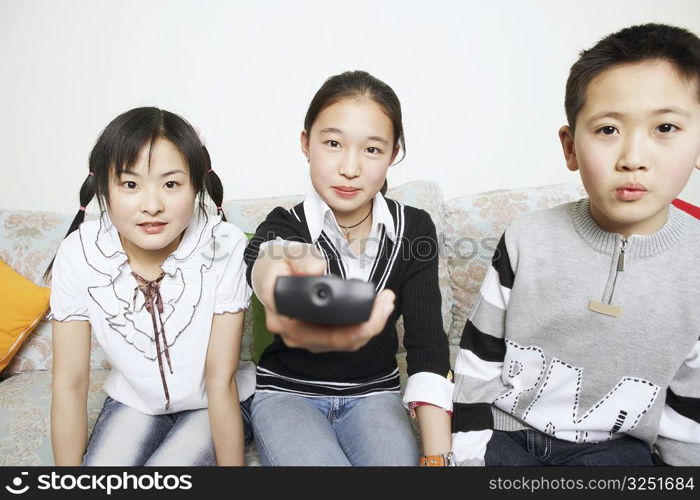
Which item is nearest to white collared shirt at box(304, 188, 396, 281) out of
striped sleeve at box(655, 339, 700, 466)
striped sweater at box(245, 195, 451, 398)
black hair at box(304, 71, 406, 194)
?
striped sweater at box(245, 195, 451, 398)

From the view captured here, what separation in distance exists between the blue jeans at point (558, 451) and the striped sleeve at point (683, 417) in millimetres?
43

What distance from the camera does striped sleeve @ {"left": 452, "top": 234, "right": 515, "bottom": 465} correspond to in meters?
0.94

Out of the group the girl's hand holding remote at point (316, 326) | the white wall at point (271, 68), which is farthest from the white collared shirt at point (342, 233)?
the white wall at point (271, 68)

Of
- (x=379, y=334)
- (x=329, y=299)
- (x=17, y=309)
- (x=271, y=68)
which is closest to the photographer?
(x=329, y=299)

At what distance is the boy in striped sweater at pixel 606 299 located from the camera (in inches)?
31.7

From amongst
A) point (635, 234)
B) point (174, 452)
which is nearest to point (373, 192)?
point (635, 234)

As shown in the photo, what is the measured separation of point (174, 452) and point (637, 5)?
2.01 m

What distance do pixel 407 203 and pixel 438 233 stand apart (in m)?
0.13

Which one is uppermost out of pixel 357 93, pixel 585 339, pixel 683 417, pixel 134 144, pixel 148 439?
pixel 357 93

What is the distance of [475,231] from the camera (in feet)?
5.24

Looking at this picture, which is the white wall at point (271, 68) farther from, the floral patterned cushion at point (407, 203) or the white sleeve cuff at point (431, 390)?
the white sleeve cuff at point (431, 390)

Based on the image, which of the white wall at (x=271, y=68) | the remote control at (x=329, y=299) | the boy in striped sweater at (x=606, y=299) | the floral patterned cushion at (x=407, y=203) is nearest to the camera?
the remote control at (x=329, y=299)

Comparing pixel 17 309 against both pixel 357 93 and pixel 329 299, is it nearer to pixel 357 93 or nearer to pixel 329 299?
pixel 357 93

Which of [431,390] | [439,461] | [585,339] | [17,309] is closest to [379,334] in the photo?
[431,390]
